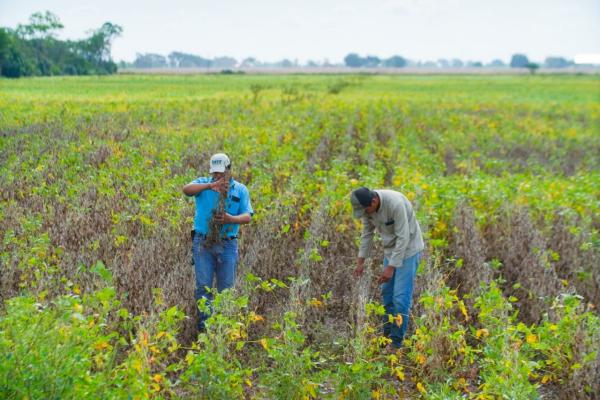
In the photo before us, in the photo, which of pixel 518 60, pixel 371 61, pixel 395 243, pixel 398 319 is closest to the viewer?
pixel 398 319

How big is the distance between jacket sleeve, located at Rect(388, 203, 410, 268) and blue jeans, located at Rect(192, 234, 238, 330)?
1.42 metres

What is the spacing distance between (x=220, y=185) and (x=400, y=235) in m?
1.56

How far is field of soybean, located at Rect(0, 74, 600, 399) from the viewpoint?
3865 mm

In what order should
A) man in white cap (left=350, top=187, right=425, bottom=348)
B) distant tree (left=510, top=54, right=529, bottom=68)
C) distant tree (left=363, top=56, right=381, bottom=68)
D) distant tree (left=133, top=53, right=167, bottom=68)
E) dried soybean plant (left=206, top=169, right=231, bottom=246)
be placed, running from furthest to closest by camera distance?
distant tree (left=510, top=54, right=529, bottom=68) < distant tree (left=363, top=56, right=381, bottom=68) < distant tree (left=133, top=53, right=167, bottom=68) < dried soybean plant (left=206, top=169, right=231, bottom=246) < man in white cap (left=350, top=187, right=425, bottom=348)

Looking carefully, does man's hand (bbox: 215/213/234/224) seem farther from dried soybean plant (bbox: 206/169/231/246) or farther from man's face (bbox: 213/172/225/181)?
man's face (bbox: 213/172/225/181)

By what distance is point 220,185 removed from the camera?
5.11 metres

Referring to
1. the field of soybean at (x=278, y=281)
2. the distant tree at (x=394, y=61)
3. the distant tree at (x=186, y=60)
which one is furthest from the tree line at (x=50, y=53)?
the distant tree at (x=394, y=61)

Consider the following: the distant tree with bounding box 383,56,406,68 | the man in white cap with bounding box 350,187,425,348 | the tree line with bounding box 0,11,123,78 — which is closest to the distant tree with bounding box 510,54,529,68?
the distant tree with bounding box 383,56,406,68

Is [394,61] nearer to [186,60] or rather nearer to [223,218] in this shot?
[186,60]

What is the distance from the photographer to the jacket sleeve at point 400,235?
16.5 ft

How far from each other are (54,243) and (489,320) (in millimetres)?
4726

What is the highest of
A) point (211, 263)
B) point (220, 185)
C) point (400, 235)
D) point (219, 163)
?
point (219, 163)

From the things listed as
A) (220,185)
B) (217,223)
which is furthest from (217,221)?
(220,185)

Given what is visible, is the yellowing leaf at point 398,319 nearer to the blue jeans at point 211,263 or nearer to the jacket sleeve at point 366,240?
the jacket sleeve at point 366,240
